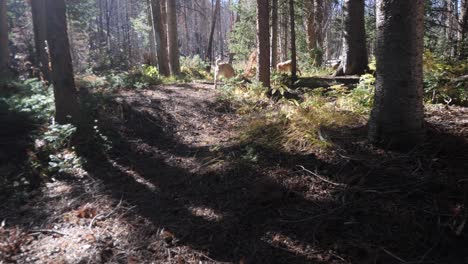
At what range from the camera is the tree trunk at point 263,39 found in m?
8.63

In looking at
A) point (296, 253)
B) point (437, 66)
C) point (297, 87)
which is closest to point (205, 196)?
point (296, 253)

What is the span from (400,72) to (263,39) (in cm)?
590

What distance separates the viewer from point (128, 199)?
4.17m

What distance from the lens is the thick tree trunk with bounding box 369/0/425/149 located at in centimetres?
326

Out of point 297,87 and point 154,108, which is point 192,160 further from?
point 297,87

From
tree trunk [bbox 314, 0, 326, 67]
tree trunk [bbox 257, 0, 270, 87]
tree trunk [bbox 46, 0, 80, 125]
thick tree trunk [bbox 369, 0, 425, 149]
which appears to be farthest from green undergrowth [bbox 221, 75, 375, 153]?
tree trunk [bbox 314, 0, 326, 67]

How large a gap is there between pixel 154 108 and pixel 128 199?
3937 millimetres

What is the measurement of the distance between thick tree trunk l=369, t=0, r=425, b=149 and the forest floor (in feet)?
0.75

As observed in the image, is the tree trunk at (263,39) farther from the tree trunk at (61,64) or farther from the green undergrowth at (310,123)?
the tree trunk at (61,64)

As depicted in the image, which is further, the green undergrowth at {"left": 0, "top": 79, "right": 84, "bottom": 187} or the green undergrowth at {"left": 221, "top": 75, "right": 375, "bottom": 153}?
the green undergrowth at {"left": 0, "top": 79, "right": 84, "bottom": 187}

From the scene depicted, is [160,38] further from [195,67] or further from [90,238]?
[90,238]

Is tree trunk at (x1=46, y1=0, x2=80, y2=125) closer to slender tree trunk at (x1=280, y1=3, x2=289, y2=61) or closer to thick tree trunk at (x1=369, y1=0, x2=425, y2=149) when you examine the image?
thick tree trunk at (x1=369, y1=0, x2=425, y2=149)

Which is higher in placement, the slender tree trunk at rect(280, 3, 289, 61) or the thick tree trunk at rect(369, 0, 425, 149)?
the slender tree trunk at rect(280, 3, 289, 61)

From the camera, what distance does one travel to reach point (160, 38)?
1404 centimetres
